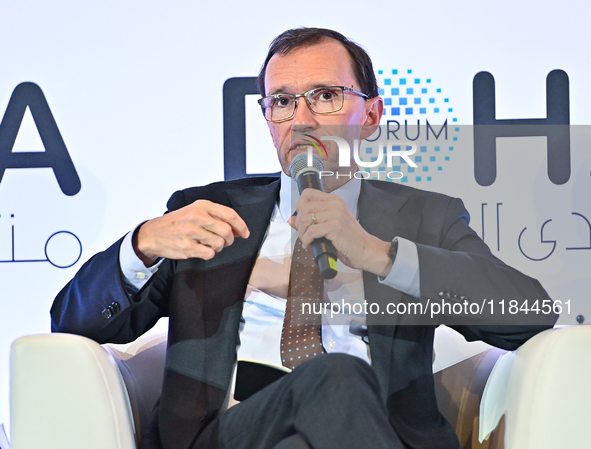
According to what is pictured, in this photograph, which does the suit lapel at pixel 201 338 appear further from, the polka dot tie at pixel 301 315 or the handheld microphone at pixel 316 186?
the handheld microphone at pixel 316 186

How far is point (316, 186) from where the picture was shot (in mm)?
1303

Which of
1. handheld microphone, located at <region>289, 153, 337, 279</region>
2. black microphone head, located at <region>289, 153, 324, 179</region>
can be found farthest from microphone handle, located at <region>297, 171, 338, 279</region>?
black microphone head, located at <region>289, 153, 324, 179</region>

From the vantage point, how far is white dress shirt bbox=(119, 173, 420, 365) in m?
1.36

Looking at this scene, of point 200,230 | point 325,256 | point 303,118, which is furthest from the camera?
point 303,118

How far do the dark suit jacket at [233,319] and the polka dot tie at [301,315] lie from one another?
0.39 ft

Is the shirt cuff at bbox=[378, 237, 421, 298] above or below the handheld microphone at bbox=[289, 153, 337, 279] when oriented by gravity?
below

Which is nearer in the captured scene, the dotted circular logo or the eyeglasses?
the eyeglasses

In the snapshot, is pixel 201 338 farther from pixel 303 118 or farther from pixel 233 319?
pixel 303 118

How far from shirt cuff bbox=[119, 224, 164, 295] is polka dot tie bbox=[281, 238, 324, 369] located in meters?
0.34

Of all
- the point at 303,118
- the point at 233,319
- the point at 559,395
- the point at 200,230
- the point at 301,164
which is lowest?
the point at 559,395

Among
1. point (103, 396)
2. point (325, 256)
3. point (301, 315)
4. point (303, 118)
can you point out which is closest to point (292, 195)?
point (303, 118)

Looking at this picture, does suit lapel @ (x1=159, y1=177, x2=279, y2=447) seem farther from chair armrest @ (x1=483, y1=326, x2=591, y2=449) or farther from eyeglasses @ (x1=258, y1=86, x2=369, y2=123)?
chair armrest @ (x1=483, y1=326, x2=591, y2=449)

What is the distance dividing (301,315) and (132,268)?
0.42m

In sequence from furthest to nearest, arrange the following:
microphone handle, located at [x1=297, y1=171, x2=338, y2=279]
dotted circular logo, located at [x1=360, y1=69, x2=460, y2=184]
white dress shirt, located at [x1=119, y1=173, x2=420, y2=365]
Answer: dotted circular logo, located at [x1=360, y1=69, x2=460, y2=184] → white dress shirt, located at [x1=119, y1=173, x2=420, y2=365] → microphone handle, located at [x1=297, y1=171, x2=338, y2=279]
